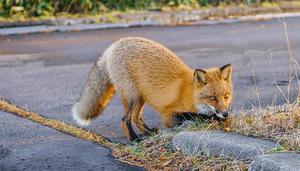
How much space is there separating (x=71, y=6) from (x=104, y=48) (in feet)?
15.0

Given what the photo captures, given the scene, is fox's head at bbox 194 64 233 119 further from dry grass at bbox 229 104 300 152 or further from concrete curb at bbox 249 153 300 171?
concrete curb at bbox 249 153 300 171

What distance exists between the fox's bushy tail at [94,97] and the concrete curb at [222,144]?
1.17m

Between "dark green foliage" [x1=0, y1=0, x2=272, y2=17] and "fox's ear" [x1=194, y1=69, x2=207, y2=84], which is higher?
"fox's ear" [x1=194, y1=69, x2=207, y2=84]

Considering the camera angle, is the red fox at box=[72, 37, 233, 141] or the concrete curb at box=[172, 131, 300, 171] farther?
the red fox at box=[72, 37, 233, 141]

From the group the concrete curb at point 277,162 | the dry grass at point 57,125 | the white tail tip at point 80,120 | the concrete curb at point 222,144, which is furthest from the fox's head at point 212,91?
the white tail tip at point 80,120

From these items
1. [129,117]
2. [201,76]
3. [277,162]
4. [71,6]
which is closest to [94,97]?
[129,117]

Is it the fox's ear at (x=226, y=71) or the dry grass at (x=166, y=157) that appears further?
the fox's ear at (x=226, y=71)

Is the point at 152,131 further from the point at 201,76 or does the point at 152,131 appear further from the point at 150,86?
the point at 201,76

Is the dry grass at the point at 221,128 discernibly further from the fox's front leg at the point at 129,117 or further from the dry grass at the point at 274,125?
the fox's front leg at the point at 129,117

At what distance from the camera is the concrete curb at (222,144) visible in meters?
5.13

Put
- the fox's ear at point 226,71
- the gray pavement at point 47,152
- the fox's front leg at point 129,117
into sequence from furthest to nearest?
the fox's front leg at point 129,117
the fox's ear at point 226,71
the gray pavement at point 47,152

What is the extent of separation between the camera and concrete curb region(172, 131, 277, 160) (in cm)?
513

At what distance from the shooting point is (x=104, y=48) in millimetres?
12188

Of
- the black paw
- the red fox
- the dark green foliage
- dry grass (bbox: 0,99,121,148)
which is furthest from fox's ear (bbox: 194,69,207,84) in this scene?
the dark green foliage
